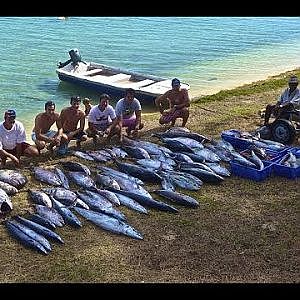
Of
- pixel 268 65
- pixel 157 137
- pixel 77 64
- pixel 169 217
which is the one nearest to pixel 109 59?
pixel 77 64

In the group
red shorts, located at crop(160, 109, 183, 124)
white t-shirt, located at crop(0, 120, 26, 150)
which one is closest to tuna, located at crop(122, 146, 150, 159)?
red shorts, located at crop(160, 109, 183, 124)

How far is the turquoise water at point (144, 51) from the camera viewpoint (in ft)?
60.3

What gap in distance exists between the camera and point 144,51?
86.7ft

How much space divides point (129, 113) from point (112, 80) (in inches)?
255

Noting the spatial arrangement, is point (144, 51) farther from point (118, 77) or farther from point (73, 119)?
point (73, 119)

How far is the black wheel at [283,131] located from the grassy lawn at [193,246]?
155cm

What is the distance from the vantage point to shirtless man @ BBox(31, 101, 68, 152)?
9.26 metres

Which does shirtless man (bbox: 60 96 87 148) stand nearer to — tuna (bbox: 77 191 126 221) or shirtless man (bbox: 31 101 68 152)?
shirtless man (bbox: 31 101 68 152)

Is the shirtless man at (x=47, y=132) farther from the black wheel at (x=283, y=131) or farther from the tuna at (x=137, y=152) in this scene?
the black wheel at (x=283, y=131)

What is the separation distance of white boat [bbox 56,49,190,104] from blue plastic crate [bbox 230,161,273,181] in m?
6.62

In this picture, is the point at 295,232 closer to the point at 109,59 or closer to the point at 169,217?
the point at 169,217

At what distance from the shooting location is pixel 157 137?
10602mm

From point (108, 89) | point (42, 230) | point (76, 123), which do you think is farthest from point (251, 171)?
point (108, 89)
